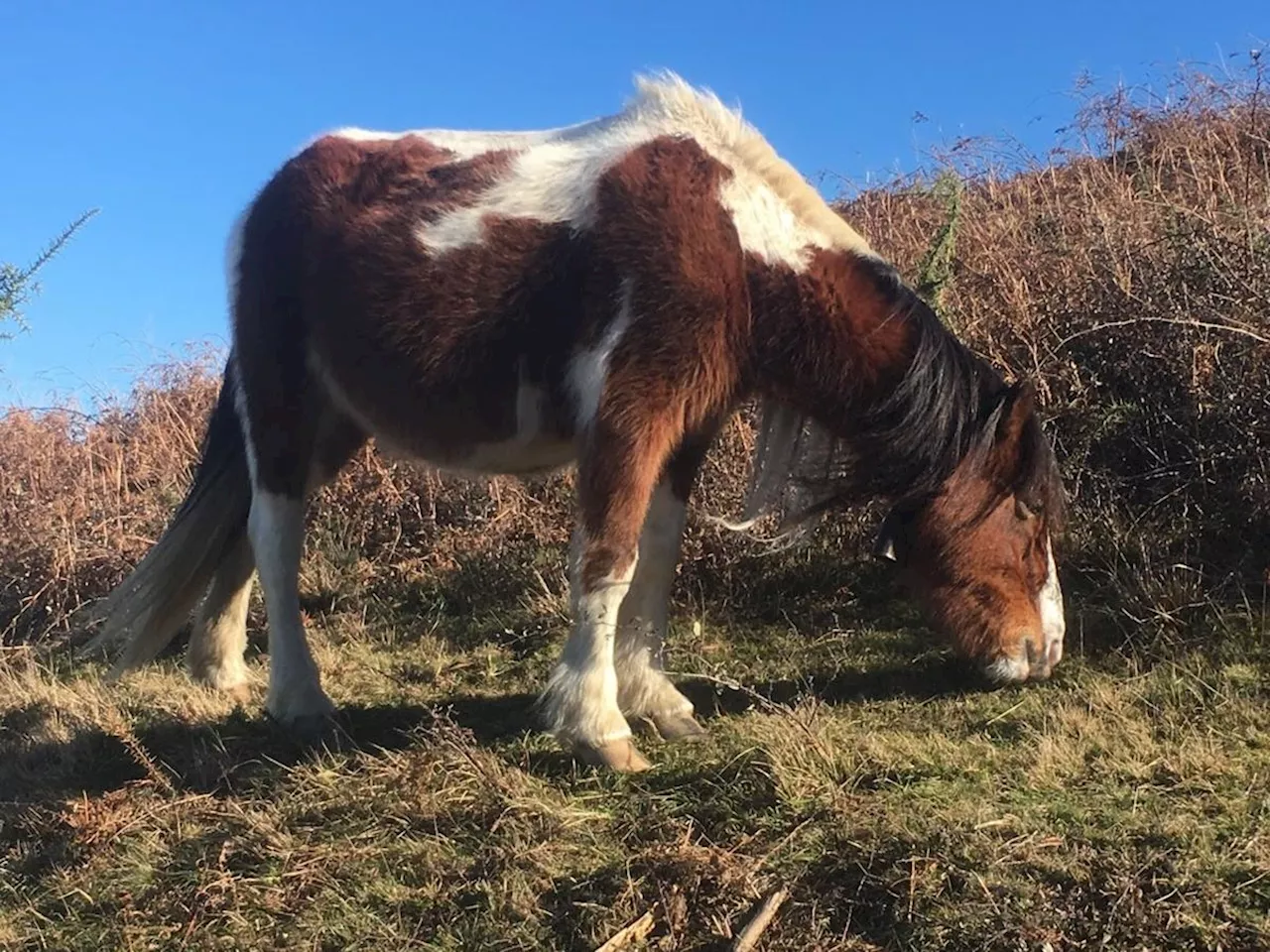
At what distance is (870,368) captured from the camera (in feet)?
11.7

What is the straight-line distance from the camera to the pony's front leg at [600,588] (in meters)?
3.46

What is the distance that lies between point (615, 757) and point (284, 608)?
1694mm

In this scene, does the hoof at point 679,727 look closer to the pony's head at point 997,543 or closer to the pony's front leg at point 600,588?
the pony's front leg at point 600,588

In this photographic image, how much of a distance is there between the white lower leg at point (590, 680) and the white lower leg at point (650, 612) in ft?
1.46

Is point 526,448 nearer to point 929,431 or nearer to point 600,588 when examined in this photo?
point 600,588

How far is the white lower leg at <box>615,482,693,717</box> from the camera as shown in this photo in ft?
13.1

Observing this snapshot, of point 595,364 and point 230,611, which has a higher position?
point 595,364

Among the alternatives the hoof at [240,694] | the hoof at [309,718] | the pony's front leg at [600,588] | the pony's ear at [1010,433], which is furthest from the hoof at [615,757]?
the hoof at [240,694]

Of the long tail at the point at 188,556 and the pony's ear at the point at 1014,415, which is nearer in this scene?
the pony's ear at the point at 1014,415

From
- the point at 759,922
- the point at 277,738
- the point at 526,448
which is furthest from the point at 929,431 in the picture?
the point at 277,738

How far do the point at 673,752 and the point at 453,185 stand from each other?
2.27 m

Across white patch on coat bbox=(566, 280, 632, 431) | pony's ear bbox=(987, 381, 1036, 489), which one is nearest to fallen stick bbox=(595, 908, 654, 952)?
white patch on coat bbox=(566, 280, 632, 431)

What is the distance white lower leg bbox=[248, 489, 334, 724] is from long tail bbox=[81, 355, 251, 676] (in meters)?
0.31

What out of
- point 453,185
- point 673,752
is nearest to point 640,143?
point 453,185
